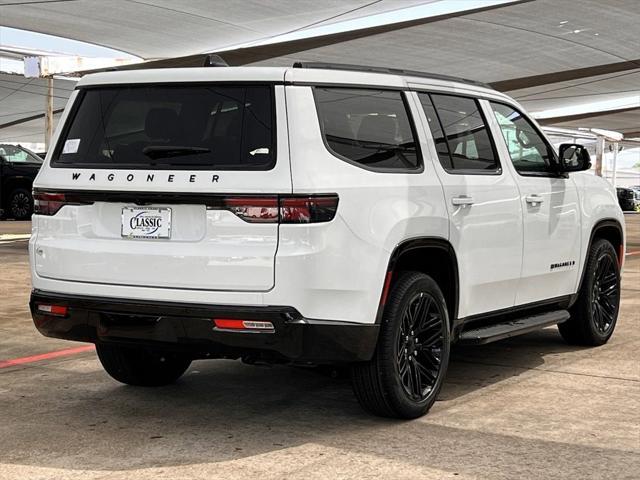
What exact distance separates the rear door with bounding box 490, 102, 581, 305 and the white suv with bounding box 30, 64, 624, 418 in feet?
1.79

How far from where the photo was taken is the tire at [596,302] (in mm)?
7602

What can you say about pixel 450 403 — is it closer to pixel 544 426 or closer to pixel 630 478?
pixel 544 426

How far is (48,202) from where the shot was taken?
5.44 meters

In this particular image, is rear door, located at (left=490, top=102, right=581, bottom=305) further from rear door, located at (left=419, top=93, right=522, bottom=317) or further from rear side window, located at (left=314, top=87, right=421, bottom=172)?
rear side window, located at (left=314, top=87, right=421, bottom=172)

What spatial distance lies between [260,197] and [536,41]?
917 inches

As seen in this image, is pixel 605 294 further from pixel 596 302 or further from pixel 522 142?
pixel 522 142

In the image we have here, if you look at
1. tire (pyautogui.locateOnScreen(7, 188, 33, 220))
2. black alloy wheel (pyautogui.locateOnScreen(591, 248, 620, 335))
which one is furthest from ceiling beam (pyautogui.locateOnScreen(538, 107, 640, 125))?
black alloy wheel (pyautogui.locateOnScreen(591, 248, 620, 335))

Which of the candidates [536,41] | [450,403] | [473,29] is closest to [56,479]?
[450,403]

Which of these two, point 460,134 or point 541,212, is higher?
point 460,134

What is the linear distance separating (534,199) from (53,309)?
3051 millimetres

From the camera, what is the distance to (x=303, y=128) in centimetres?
500

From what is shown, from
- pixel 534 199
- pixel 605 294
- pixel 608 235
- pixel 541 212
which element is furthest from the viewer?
pixel 608 235

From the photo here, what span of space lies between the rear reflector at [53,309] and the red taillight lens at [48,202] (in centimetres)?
48

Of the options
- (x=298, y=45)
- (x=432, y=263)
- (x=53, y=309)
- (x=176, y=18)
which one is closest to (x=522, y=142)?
(x=432, y=263)
